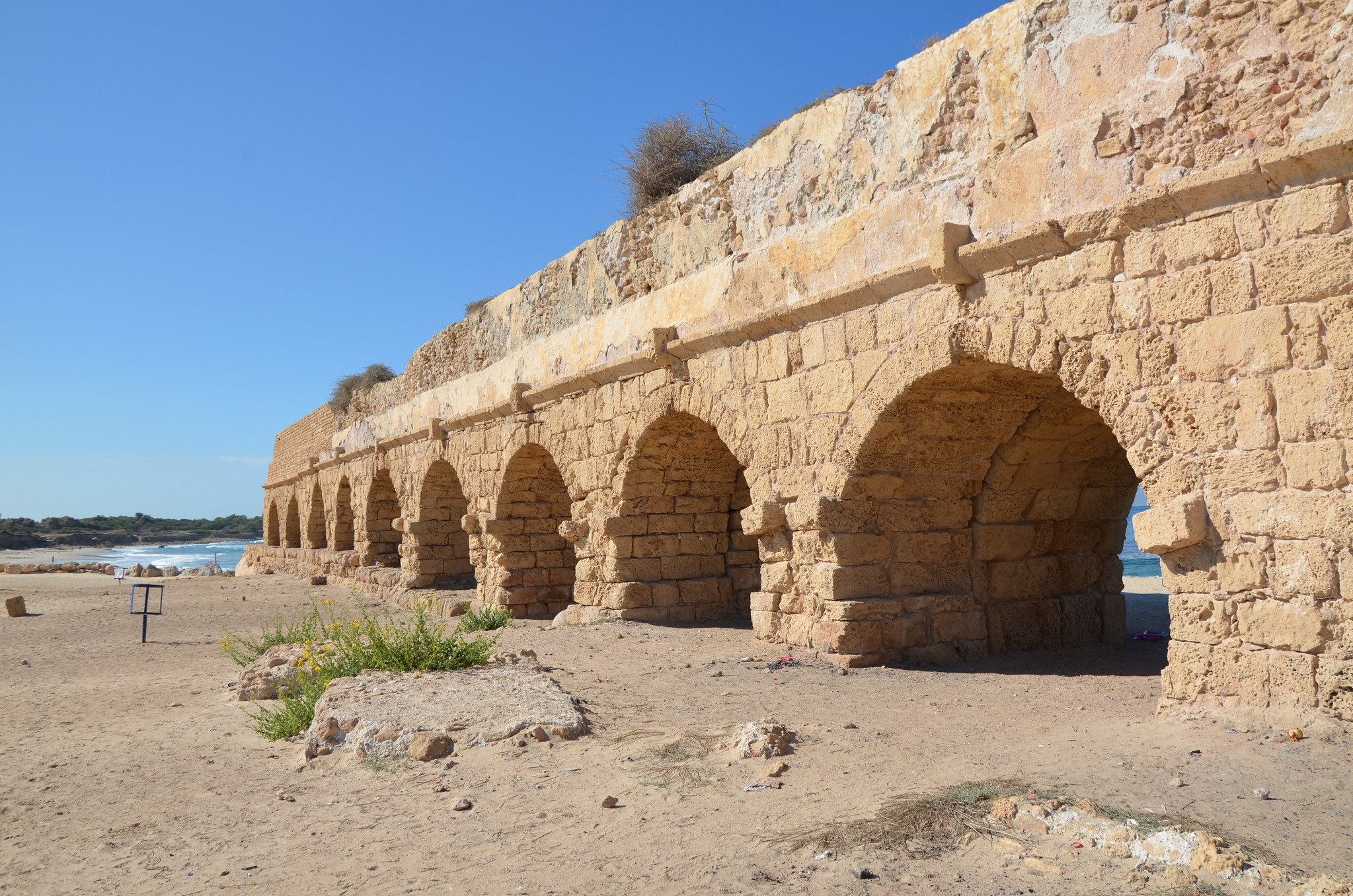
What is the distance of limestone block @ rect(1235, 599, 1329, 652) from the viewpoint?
367cm

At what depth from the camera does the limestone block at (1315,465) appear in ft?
11.9

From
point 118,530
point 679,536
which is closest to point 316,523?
point 679,536

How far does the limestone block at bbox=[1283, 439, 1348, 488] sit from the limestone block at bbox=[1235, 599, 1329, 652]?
1.52 feet

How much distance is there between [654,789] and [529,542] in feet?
23.2

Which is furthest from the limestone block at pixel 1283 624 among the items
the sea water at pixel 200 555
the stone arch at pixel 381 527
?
the sea water at pixel 200 555

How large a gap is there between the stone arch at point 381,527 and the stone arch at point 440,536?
7.50 ft

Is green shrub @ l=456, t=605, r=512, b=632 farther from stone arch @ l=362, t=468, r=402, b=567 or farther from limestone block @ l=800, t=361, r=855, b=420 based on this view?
stone arch @ l=362, t=468, r=402, b=567

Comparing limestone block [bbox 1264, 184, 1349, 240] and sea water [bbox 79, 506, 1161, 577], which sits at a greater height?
limestone block [bbox 1264, 184, 1349, 240]

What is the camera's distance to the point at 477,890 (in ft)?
9.29

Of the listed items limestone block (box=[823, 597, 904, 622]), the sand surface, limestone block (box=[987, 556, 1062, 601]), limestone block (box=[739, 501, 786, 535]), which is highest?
limestone block (box=[739, 501, 786, 535])

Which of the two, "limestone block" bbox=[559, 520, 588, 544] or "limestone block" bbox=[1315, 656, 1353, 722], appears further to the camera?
"limestone block" bbox=[559, 520, 588, 544]

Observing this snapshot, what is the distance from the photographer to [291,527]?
22.8 m

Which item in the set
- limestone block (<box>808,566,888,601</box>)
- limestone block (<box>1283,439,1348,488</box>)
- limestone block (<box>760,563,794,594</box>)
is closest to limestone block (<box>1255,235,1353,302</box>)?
limestone block (<box>1283,439,1348,488</box>)

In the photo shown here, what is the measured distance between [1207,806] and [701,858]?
155 cm
